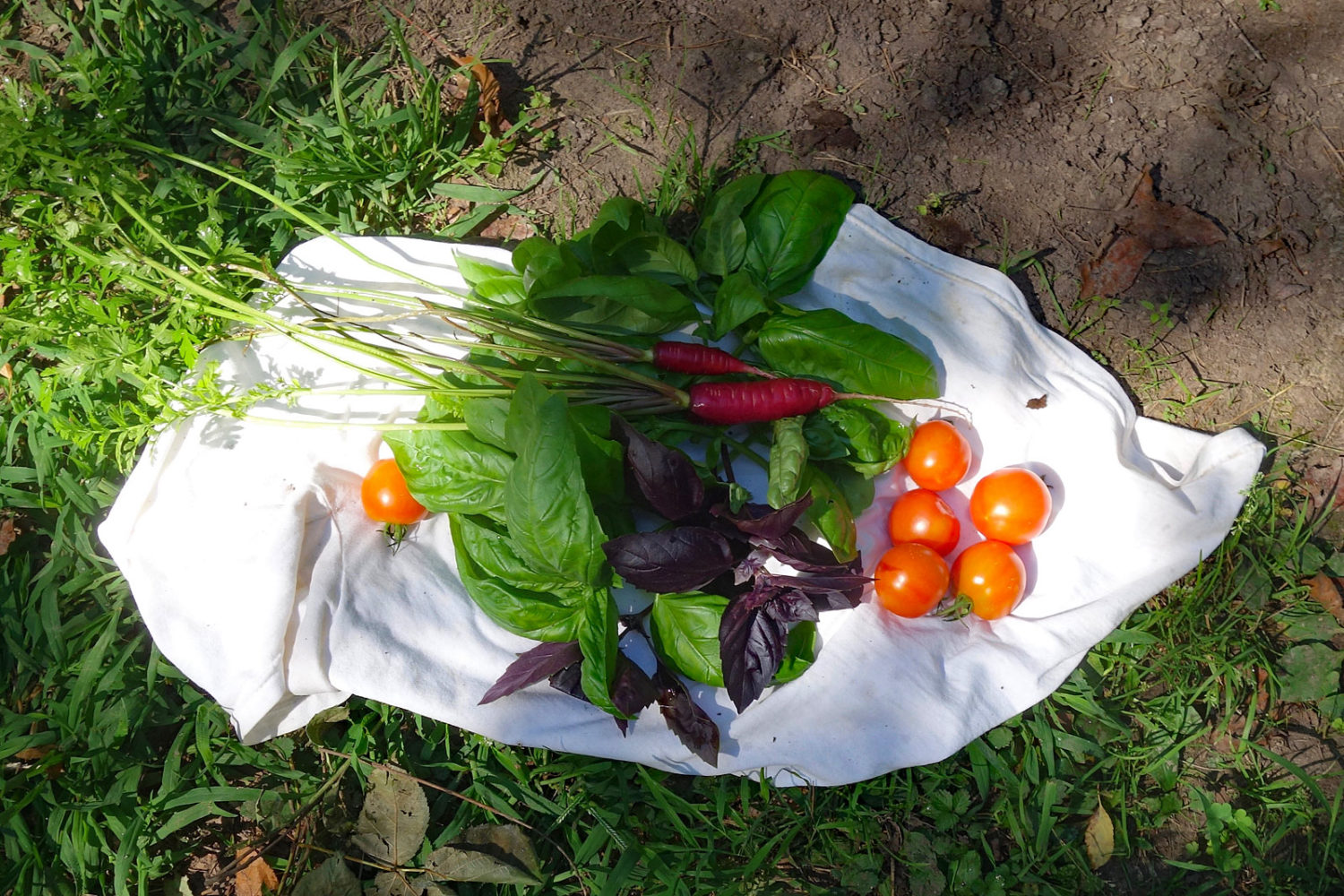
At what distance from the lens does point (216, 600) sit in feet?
6.77

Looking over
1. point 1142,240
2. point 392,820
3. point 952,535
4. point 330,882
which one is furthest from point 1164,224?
point 330,882

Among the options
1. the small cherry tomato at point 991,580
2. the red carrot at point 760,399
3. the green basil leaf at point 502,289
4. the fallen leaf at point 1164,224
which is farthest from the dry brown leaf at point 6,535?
the fallen leaf at point 1164,224

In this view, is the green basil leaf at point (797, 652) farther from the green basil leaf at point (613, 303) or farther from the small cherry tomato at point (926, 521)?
the green basil leaf at point (613, 303)

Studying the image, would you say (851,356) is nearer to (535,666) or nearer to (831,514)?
(831,514)

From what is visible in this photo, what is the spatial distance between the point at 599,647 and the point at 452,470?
1.63ft

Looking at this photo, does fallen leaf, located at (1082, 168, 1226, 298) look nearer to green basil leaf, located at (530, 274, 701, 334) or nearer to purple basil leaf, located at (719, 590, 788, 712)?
green basil leaf, located at (530, 274, 701, 334)

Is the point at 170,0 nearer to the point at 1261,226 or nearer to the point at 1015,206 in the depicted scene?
the point at 1015,206

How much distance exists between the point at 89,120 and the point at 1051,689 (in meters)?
2.80

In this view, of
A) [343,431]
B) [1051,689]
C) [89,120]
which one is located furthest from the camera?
[89,120]

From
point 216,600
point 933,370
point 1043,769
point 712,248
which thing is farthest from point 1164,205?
point 216,600

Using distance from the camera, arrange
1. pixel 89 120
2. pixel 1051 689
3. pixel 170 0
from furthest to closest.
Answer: pixel 170 0 → pixel 89 120 → pixel 1051 689

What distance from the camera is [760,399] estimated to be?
6.61ft

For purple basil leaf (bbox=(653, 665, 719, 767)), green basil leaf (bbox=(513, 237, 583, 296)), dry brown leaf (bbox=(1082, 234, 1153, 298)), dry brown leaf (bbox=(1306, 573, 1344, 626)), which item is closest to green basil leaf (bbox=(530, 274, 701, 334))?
green basil leaf (bbox=(513, 237, 583, 296))

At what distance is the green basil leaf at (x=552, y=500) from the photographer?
1650 millimetres
